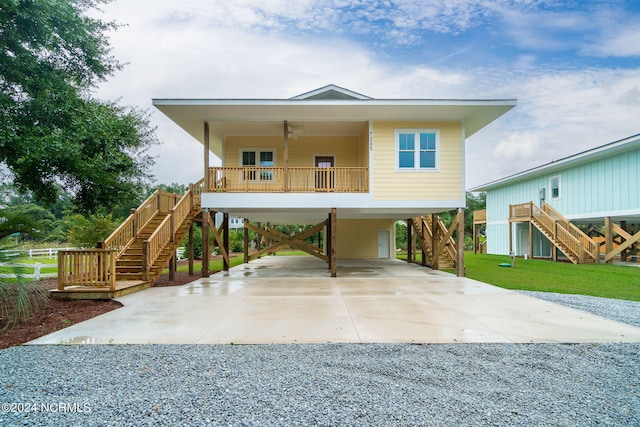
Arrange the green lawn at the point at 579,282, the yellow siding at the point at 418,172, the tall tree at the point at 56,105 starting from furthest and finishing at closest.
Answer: the yellow siding at the point at 418,172 < the green lawn at the point at 579,282 < the tall tree at the point at 56,105

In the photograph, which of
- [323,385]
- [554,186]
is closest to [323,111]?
[323,385]

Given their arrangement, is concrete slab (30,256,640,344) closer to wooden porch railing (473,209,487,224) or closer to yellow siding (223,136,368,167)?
yellow siding (223,136,368,167)

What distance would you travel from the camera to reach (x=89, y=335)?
Answer: 5.47 metres

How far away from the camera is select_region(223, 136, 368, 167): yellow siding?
15969 mm

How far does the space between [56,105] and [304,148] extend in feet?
30.6

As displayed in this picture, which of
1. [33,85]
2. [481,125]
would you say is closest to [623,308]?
[481,125]

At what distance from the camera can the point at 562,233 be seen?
62.5 feet

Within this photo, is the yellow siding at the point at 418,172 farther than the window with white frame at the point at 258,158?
No

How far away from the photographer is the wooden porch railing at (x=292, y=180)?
1284 cm

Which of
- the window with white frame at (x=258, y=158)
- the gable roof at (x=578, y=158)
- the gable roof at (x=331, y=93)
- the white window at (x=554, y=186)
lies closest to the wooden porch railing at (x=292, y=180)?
the window with white frame at (x=258, y=158)

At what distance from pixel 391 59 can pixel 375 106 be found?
9.85 meters

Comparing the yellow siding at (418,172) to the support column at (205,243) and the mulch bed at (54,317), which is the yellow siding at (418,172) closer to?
the support column at (205,243)

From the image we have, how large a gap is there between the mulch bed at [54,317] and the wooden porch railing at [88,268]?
481 millimetres

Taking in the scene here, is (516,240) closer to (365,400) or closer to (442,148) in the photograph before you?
(442,148)
